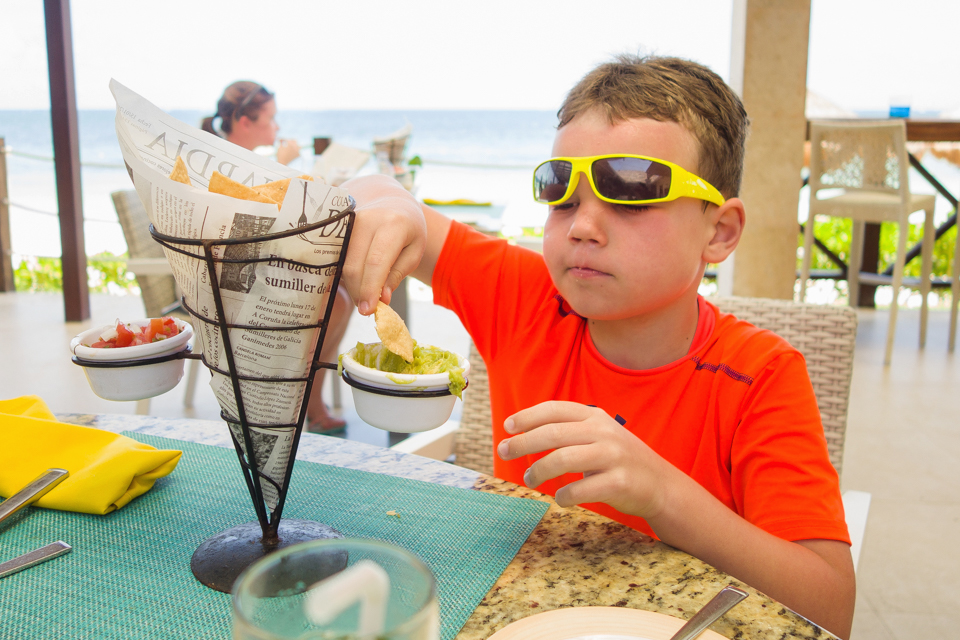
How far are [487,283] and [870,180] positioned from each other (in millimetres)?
3865

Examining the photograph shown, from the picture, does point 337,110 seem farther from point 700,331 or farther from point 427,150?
point 700,331

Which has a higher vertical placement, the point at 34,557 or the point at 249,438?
the point at 249,438

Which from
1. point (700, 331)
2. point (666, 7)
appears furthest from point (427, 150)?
point (700, 331)

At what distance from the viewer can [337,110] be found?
30453mm

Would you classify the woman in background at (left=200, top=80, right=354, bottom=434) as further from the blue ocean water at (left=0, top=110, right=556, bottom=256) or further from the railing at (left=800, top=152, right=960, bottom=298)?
the blue ocean water at (left=0, top=110, right=556, bottom=256)

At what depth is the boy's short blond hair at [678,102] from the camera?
0.96 m

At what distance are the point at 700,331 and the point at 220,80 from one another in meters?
31.4

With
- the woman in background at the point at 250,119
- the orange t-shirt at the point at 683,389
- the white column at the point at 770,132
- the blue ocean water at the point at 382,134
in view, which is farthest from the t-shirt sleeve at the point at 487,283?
the blue ocean water at the point at 382,134

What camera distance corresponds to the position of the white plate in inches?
19.8

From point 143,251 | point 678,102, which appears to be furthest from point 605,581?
point 143,251

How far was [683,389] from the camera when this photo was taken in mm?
1038

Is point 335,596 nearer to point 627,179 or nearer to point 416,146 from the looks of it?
point 627,179

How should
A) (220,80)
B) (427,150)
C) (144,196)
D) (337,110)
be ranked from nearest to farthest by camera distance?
(144,196), (427,150), (220,80), (337,110)

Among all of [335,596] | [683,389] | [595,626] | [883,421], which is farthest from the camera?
[883,421]
